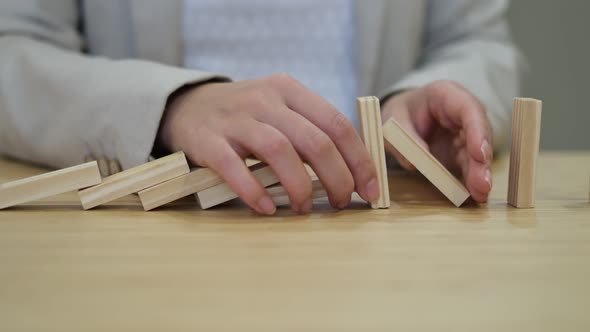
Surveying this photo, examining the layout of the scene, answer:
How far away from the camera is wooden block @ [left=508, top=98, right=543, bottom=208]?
47cm

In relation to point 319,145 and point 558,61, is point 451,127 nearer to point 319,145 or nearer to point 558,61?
point 319,145

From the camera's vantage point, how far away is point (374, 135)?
47 cm

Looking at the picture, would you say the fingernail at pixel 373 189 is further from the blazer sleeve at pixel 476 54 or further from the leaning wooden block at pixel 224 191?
the blazer sleeve at pixel 476 54

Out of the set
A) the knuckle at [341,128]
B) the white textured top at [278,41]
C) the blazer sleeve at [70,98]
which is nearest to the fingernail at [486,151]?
the knuckle at [341,128]

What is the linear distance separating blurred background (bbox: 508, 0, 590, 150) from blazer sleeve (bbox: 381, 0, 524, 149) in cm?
53

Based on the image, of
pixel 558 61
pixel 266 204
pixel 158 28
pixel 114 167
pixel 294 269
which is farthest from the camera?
pixel 558 61

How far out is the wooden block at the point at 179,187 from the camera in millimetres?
466

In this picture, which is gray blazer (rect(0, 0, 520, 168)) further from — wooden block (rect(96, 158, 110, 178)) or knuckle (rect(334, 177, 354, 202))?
knuckle (rect(334, 177, 354, 202))

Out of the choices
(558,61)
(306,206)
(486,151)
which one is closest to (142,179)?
(306,206)

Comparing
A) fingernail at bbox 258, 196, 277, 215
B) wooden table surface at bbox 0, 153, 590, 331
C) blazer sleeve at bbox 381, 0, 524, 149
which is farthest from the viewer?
blazer sleeve at bbox 381, 0, 524, 149

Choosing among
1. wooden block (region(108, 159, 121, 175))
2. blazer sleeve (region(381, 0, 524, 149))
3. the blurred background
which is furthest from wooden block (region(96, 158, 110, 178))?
the blurred background

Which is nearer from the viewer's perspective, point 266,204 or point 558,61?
point 266,204

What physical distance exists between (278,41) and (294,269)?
1.82 ft

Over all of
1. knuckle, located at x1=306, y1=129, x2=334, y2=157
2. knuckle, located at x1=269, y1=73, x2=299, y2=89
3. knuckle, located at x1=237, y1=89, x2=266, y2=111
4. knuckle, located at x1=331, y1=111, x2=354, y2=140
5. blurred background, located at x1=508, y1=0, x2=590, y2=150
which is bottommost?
blurred background, located at x1=508, y1=0, x2=590, y2=150
